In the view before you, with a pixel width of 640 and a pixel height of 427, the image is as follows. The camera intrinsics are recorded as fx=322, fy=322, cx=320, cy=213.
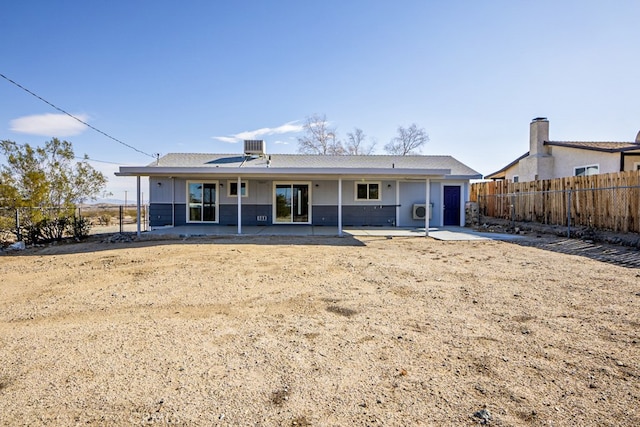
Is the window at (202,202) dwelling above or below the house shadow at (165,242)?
above

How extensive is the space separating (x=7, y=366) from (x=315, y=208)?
12269 mm

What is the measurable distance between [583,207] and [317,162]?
10.8 m

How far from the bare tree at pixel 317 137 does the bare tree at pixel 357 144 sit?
176 centimetres

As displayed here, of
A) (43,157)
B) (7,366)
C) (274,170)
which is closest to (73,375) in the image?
(7,366)

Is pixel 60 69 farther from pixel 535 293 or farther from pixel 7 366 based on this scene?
pixel 535 293

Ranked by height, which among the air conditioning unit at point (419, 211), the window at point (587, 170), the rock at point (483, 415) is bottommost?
the rock at point (483, 415)

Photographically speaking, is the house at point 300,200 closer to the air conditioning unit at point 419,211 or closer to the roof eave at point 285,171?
the air conditioning unit at point 419,211

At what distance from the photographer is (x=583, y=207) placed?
11398mm

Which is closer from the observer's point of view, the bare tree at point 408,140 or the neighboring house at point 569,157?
the neighboring house at point 569,157

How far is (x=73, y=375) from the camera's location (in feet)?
8.39

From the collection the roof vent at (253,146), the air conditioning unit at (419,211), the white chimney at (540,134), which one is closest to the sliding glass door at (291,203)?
the roof vent at (253,146)

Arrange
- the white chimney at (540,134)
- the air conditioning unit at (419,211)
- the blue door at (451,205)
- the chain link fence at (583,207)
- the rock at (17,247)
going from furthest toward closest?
the white chimney at (540,134)
the blue door at (451,205)
the air conditioning unit at (419,211)
the chain link fence at (583,207)
the rock at (17,247)

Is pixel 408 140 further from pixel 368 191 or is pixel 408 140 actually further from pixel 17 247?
pixel 17 247

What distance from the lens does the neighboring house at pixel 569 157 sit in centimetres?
1328
